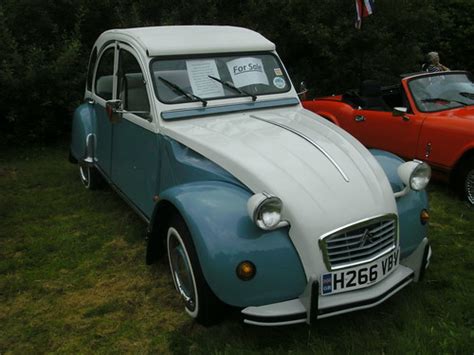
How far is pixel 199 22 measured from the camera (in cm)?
1003

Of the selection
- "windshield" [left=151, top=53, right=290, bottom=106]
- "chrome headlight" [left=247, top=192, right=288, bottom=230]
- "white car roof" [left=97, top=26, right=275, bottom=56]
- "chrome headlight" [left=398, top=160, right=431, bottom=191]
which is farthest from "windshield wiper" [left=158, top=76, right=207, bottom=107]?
"chrome headlight" [left=398, top=160, right=431, bottom=191]

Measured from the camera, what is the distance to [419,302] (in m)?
3.40

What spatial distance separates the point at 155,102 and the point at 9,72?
462 centimetres

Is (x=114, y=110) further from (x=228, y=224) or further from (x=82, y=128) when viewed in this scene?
(x=228, y=224)

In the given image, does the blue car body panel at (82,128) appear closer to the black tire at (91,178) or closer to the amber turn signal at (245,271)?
the black tire at (91,178)

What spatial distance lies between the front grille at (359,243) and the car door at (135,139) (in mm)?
1698

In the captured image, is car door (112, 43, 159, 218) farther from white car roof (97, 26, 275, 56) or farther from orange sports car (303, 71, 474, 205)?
orange sports car (303, 71, 474, 205)

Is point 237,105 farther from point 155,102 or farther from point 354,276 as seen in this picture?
point 354,276

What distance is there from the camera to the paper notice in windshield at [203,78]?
4227mm

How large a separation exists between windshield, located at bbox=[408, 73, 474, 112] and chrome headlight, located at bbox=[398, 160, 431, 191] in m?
2.63

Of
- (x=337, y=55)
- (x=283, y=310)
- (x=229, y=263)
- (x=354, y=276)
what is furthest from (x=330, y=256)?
(x=337, y=55)

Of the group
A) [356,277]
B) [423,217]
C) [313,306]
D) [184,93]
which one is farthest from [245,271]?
[184,93]

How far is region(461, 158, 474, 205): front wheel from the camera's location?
5.23 metres

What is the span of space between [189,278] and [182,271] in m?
0.22
